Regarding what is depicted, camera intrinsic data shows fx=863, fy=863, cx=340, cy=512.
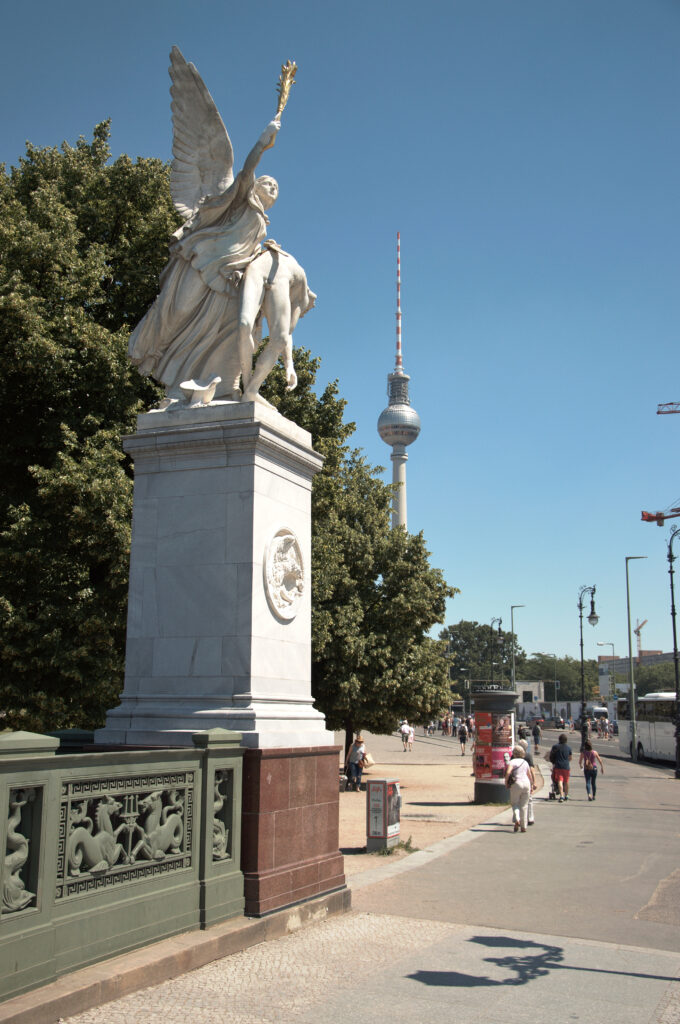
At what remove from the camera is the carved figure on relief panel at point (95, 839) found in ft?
→ 17.6

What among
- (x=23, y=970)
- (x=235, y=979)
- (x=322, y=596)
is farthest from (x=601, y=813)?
(x=23, y=970)

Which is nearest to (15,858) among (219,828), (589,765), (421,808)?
(219,828)

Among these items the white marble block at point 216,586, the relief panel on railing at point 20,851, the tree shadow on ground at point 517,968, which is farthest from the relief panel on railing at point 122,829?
the tree shadow on ground at point 517,968

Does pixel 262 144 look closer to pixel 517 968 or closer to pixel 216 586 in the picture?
pixel 216 586

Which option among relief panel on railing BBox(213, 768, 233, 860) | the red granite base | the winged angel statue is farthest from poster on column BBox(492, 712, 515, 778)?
relief panel on railing BBox(213, 768, 233, 860)

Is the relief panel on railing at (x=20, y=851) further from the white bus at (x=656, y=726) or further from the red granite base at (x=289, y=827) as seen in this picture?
the white bus at (x=656, y=726)

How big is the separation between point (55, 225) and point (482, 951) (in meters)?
15.2

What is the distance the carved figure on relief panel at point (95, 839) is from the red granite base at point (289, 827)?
63.0 inches

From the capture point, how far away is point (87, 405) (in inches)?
666

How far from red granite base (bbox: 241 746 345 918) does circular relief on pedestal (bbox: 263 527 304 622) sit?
1.33 metres

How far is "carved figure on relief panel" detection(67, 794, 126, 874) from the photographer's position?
537 centimetres

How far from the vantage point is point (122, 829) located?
19.2 ft

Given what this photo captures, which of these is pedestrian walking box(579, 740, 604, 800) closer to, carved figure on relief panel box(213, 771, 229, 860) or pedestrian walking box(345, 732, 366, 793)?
pedestrian walking box(345, 732, 366, 793)

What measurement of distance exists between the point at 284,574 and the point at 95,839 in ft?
11.0
